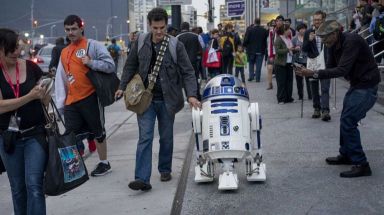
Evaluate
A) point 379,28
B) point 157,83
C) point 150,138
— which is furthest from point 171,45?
point 379,28

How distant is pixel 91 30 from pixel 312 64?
134861mm

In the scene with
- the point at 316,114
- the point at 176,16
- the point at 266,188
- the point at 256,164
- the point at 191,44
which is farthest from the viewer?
the point at 176,16

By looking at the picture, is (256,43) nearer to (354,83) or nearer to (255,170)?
(354,83)

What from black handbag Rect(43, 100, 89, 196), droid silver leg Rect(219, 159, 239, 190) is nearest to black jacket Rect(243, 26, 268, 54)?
droid silver leg Rect(219, 159, 239, 190)

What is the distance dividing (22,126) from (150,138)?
1.86 metres

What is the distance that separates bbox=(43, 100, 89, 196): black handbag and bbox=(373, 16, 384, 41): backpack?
883 cm

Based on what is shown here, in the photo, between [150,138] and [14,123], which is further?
[150,138]

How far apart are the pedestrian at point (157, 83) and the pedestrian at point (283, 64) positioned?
6.01 metres

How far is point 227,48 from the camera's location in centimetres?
1606

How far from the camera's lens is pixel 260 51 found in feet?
55.4

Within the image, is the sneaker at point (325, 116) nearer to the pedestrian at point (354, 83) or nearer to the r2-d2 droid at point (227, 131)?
the pedestrian at point (354, 83)

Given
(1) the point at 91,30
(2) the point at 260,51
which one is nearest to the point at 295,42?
(2) the point at 260,51

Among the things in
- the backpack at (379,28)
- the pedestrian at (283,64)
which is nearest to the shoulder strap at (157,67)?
the pedestrian at (283,64)

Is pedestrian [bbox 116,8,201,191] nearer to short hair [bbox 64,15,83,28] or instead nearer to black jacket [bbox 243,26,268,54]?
short hair [bbox 64,15,83,28]
